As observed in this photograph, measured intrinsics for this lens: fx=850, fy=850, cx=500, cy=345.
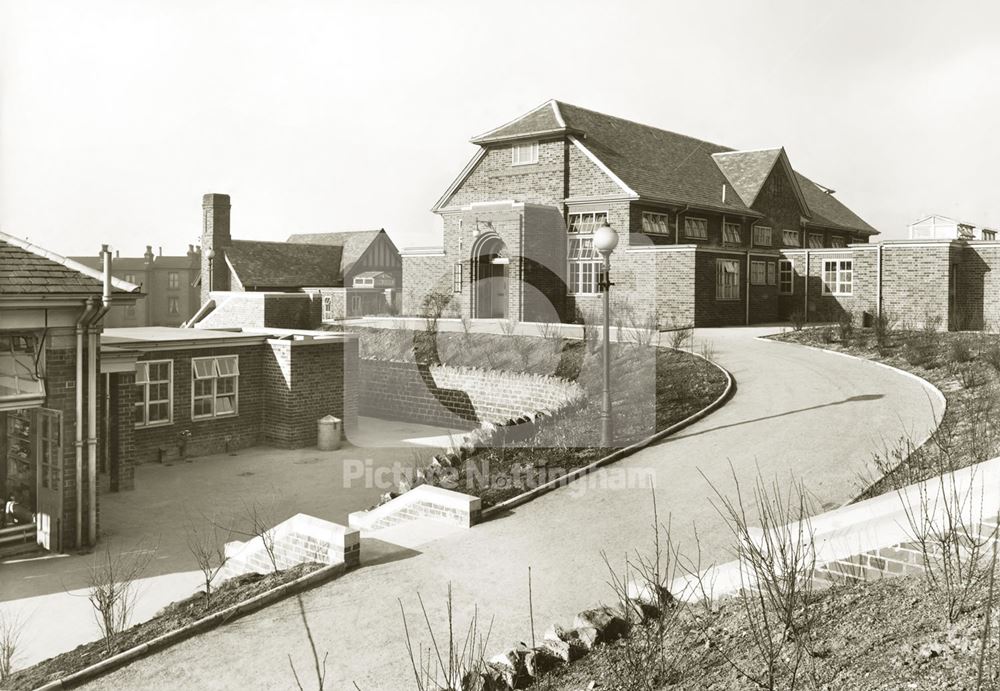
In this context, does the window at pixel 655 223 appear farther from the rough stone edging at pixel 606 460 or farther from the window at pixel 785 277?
the rough stone edging at pixel 606 460

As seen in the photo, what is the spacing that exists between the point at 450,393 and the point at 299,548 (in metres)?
15.1

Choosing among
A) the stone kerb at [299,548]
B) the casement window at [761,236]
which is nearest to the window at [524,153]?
the casement window at [761,236]

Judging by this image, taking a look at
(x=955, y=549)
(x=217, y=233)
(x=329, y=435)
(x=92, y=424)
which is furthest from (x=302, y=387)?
(x=217, y=233)

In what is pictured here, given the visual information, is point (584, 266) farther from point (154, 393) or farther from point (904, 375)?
point (154, 393)

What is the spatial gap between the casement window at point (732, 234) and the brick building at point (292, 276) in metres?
16.6

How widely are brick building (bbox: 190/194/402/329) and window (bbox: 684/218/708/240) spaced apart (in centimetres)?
1528

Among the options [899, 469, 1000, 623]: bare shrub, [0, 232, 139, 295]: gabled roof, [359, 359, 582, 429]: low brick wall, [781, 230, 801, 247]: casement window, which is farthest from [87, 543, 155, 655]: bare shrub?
[781, 230, 801, 247]: casement window

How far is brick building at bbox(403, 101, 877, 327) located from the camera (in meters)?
31.9

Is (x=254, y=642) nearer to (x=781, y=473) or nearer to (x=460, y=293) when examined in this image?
(x=781, y=473)

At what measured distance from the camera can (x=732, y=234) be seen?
38.5 m

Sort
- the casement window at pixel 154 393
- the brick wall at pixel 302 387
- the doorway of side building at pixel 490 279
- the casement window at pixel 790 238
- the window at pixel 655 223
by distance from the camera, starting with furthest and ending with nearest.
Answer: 1. the casement window at pixel 790 238
2. the doorway of side building at pixel 490 279
3. the window at pixel 655 223
4. the brick wall at pixel 302 387
5. the casement window at pixel 154 393

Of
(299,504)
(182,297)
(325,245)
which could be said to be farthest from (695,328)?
(182,297)

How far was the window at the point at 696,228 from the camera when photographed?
36.1 metres

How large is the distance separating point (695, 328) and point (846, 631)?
82.6ft
